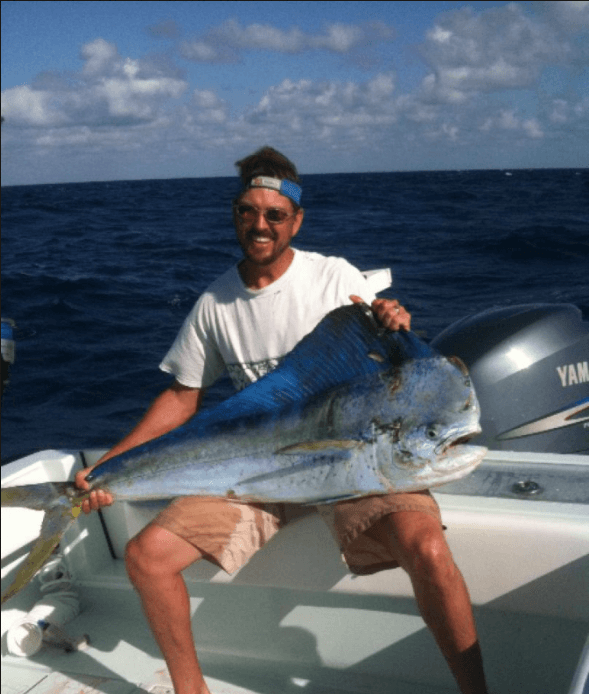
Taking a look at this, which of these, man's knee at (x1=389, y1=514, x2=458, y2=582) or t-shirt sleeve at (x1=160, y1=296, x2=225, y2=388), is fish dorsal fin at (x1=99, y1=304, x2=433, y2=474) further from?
t-shirt sleeve at (x1=160, y1=296, x2=225, y2=388)

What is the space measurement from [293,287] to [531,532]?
101cm

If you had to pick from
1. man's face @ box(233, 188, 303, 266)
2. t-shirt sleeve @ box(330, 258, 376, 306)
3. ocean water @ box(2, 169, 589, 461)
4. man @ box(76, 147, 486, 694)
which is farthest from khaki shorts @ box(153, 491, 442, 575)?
ocean water @ box(2, 169, 589, 461)

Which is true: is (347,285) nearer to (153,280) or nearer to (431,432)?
(431,432)

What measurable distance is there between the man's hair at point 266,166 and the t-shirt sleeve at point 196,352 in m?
0.43

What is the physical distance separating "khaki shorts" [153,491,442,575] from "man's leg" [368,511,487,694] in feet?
0.37

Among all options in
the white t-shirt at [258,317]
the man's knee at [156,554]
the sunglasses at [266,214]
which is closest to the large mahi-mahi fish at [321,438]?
the man's knee at [156,554]

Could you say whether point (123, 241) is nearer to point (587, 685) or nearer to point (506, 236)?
point (506, 236)

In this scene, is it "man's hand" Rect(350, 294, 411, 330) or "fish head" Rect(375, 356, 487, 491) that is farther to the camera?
"man's hand" Rect(350, 294, 411, 330)

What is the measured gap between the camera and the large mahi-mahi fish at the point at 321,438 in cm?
176

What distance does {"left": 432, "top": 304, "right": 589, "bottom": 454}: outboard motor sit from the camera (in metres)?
2.86

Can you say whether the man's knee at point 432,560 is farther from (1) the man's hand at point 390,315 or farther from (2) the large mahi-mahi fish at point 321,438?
(1) the man's hand at point 390,315

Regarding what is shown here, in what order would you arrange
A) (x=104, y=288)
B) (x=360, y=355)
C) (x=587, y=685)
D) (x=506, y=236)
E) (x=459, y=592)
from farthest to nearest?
(x=506, y=236), (x=104, y=288), (x=360, y=355), (x=459, y=592), (x=587, y=685)

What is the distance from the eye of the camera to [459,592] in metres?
1.82

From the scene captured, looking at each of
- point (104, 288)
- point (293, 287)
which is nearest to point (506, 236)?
point (104, 288)
